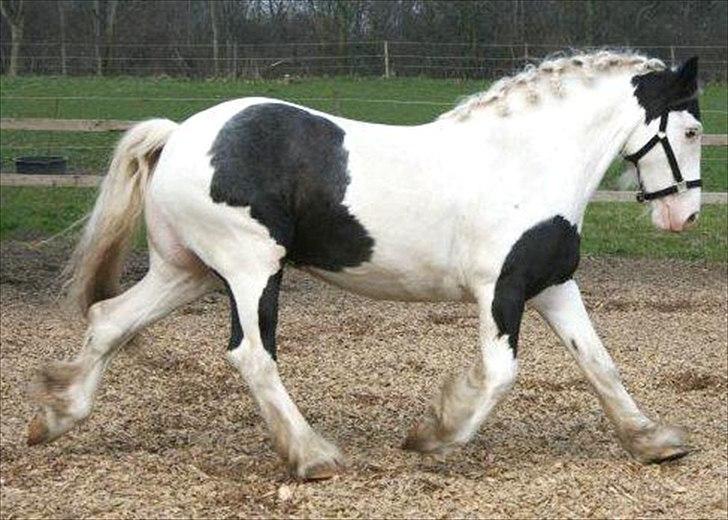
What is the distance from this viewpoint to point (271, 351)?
15.4 feet

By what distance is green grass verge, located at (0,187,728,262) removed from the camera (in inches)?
460

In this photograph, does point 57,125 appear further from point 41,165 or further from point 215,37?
point 215,37

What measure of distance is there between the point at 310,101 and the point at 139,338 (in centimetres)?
1371

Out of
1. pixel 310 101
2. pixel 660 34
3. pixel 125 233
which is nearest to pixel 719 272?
pixel 125 233

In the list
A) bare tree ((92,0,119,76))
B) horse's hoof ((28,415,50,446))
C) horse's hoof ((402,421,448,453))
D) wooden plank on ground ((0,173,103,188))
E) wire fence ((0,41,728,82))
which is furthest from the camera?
bare tree ((92,0,119,76))

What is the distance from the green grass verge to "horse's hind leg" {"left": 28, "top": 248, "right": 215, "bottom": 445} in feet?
20.4

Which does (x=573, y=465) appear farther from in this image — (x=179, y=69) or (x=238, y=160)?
(x=179, y=69)

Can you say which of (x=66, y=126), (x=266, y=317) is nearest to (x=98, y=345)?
(x=266, y=317)

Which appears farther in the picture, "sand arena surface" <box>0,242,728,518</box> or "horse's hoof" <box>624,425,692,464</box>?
"horse's hoof" <box>624,425,692,464</box>

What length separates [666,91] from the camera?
4.93 meters

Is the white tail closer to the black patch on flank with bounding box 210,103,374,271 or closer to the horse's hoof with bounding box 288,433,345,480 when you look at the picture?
the black patch on flank with bounding box 210,103,374,271

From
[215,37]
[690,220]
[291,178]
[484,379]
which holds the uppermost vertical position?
[215,37]

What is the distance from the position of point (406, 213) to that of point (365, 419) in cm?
138

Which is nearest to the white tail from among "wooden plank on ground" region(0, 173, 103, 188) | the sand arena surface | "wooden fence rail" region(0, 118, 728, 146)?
the sand arena surface
